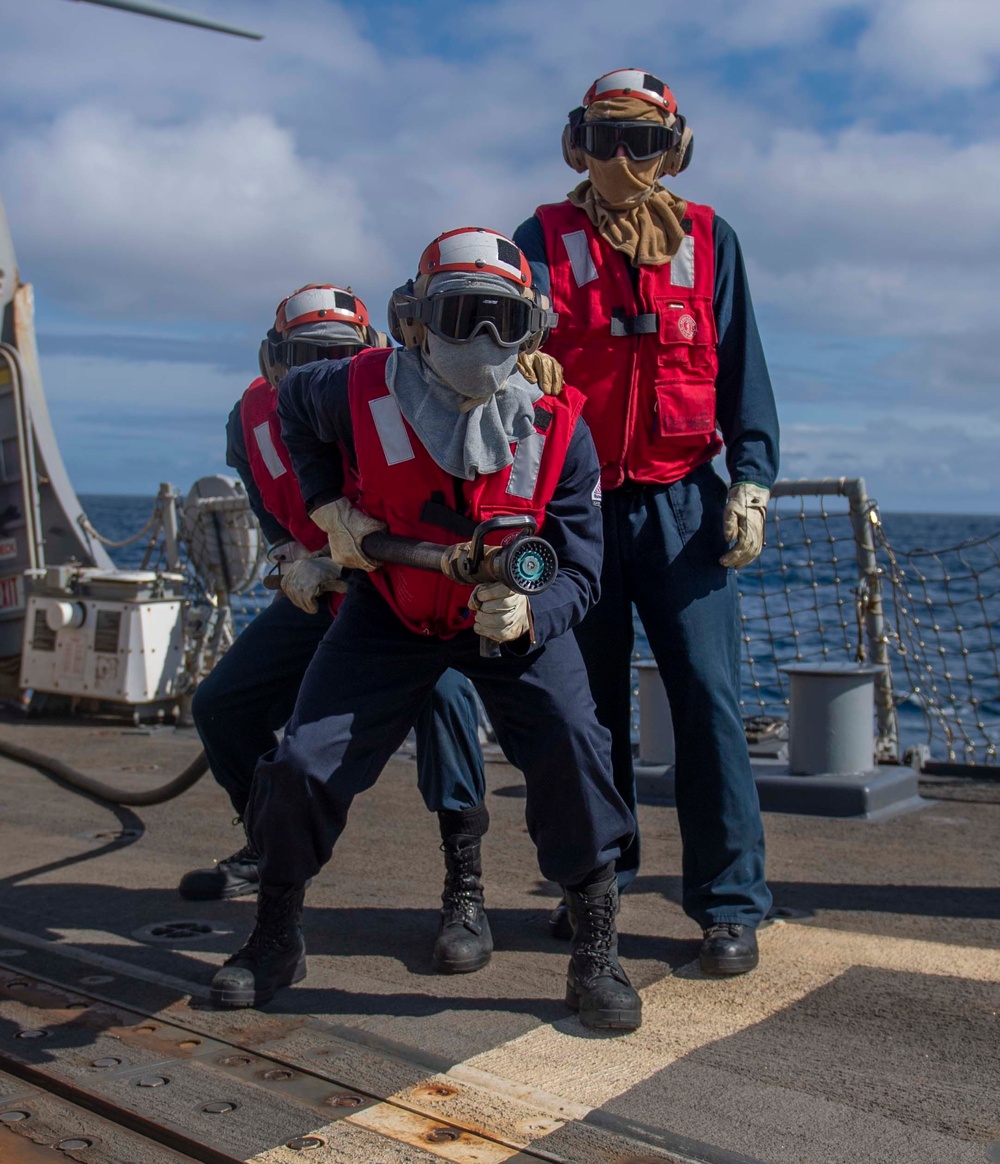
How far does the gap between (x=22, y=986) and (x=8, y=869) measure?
1362 millimetres

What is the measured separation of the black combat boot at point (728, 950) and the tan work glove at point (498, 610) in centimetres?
107

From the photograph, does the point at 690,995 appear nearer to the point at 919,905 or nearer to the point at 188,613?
the point at 919,905

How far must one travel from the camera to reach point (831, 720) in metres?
5.59

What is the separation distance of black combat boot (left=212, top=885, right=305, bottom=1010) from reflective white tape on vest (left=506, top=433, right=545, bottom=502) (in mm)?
1139

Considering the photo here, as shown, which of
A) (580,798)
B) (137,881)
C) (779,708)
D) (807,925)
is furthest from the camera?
(779,708)

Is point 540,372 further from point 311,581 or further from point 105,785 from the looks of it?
point 105,785

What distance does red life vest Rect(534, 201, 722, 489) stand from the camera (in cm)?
367

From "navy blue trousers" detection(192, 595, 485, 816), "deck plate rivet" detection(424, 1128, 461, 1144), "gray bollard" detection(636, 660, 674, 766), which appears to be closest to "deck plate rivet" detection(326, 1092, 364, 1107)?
"deck plate rivet" detection(424, 1128, 461, 1144)

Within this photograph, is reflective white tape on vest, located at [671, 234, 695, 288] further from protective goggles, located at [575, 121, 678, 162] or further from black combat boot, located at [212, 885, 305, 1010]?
black combat boot, located at [212, 885, 305, 1010]

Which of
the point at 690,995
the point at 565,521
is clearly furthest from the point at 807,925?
the point at 565,521

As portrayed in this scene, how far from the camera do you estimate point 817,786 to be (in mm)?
5445

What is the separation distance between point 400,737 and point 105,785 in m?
2.77

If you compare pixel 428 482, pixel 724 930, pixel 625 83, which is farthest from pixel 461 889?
pixel 625 83

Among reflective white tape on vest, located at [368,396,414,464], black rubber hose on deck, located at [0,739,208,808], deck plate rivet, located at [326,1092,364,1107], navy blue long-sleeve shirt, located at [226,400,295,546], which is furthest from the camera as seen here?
black rubber hose on deck, located at [0,739,208,808]
